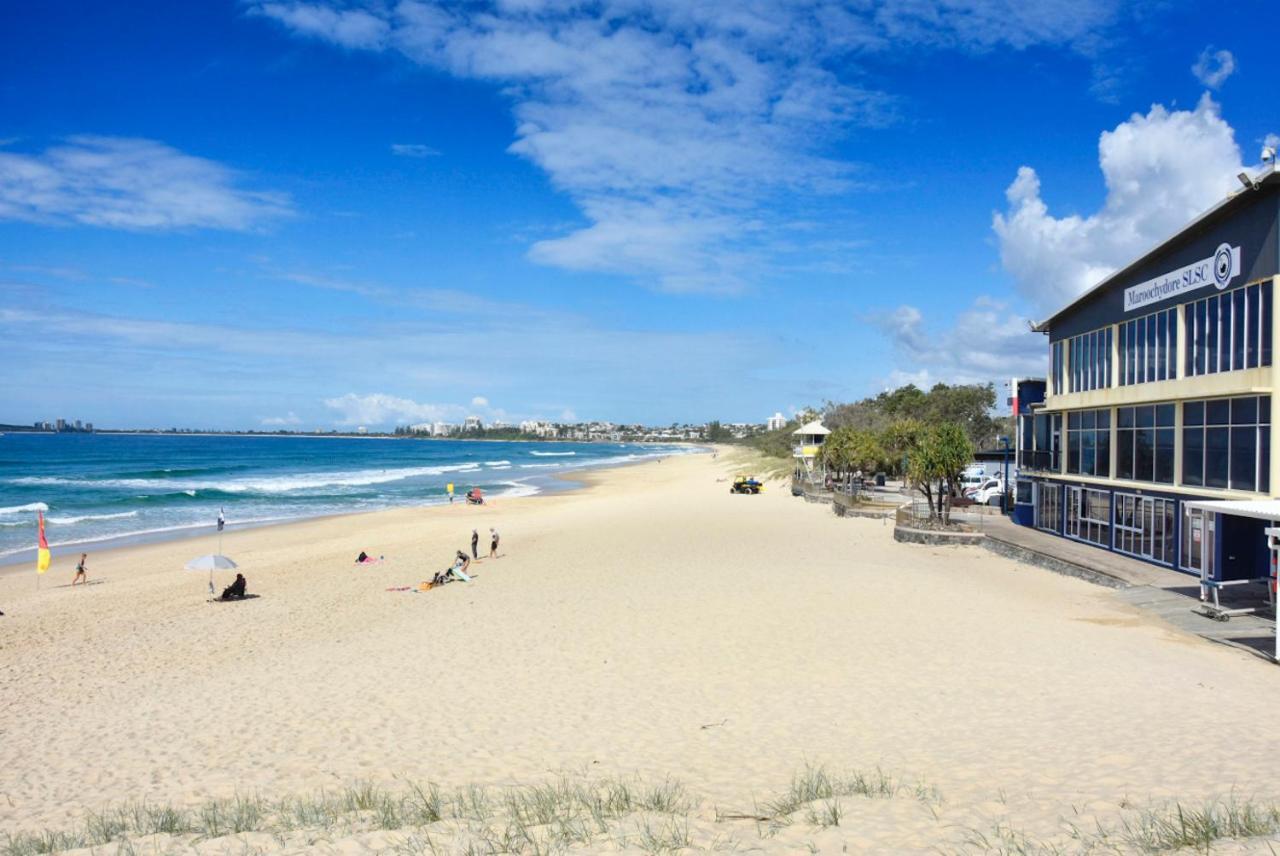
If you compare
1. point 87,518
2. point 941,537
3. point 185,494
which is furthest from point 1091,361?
point 185,494

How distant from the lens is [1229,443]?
53.8ft

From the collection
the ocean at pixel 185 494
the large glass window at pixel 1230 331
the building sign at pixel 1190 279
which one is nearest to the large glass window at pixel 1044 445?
the building sign at pixel 1190 279

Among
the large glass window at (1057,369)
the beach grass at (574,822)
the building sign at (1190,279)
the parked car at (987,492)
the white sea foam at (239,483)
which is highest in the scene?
the building sign at (1190,279)

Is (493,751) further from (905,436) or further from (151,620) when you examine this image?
(905,436)

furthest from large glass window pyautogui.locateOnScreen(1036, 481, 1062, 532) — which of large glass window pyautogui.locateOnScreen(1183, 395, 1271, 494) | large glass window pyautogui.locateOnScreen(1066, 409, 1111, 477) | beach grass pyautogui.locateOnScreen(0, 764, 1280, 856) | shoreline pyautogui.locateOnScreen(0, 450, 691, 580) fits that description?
shoreline pyautogui.locateOnScreen(0, 450, 691, 580)

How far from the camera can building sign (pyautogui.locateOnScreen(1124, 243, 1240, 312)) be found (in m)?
16.6

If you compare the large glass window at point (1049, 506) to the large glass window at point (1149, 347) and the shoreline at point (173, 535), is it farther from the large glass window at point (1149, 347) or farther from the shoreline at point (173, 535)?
the shoreline at point (173, 535)

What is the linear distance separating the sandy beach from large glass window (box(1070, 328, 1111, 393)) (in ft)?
18.8

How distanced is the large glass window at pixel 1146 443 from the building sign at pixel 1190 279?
99.0 inches

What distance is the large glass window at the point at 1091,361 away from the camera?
21656mm

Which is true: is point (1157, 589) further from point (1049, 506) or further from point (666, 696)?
point (666, 696)

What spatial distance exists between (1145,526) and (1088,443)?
3381 millimetres

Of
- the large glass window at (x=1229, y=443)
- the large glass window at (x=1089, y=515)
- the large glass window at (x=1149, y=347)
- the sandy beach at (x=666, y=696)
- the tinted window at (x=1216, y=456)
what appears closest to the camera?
the sandy beach at (x=666, y=696)

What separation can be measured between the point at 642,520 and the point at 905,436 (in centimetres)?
1691
